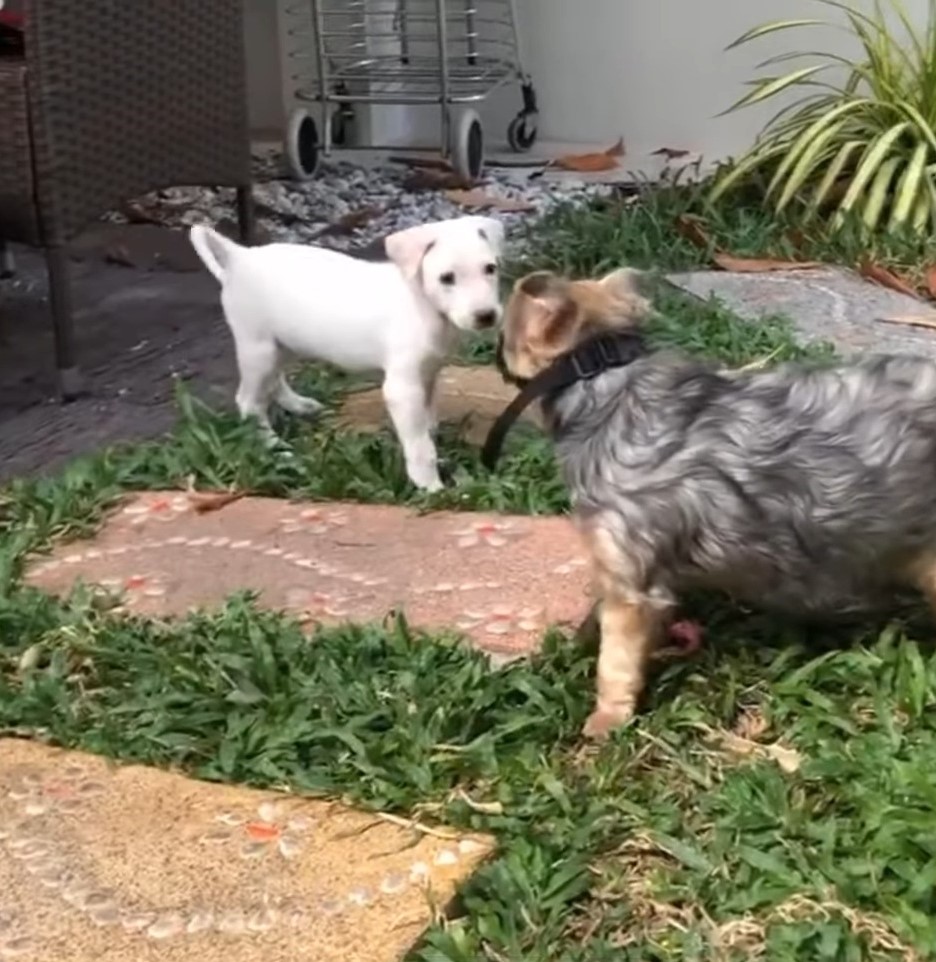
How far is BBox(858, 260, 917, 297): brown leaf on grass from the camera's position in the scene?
495cm

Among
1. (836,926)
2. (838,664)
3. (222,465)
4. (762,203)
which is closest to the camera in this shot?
(836,926)

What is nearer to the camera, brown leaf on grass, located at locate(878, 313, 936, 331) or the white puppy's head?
the white puppy's head

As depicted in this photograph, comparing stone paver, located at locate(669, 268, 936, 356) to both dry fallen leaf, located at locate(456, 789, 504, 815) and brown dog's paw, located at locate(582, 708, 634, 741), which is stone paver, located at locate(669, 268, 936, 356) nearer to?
brown dog's paw, located at locate(582, 708, 634, 741)

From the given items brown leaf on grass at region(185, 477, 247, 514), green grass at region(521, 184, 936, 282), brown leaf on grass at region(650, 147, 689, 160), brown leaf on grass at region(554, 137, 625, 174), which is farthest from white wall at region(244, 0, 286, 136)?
brown leaf on grass at region(185, 477, 247, 514)

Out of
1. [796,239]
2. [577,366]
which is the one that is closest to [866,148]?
[796,239]

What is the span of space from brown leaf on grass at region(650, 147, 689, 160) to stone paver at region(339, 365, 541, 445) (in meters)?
2.80

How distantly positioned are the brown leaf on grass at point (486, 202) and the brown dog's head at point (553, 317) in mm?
3320

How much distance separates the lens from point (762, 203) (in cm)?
570

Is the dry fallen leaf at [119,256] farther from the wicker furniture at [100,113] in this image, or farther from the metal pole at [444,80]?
the metal pole at [444,80]

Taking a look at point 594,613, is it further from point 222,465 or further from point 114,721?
point 222,465

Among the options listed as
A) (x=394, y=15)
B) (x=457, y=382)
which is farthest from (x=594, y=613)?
(x=394, y=15)

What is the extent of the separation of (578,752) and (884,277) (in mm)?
2667

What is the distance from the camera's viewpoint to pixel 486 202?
247 inches

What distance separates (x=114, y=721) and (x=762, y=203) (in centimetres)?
345
